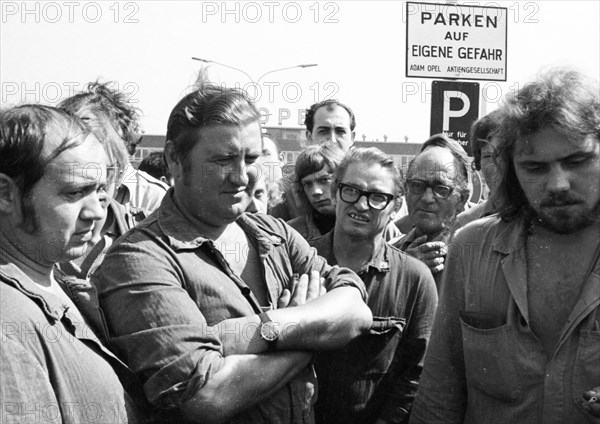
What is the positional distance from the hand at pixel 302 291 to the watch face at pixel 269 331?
22 centimetres

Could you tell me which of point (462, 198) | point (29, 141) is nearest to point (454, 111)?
point (462, 198)

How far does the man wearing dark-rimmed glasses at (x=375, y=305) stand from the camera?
11.5 feet

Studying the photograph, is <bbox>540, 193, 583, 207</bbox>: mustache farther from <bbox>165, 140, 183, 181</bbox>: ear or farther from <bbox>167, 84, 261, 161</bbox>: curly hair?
<bbox>165, 140, 183, 181</bbox>: ear

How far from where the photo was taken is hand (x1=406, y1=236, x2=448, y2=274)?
410 centimetres

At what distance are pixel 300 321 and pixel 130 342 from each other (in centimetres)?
59

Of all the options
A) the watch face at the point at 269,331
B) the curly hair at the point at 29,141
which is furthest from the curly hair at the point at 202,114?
the watch face at the point at 269,331

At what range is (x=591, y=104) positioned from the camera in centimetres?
275

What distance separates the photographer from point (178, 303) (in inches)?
103

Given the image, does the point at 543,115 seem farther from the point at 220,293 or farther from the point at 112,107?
the point at 112,107

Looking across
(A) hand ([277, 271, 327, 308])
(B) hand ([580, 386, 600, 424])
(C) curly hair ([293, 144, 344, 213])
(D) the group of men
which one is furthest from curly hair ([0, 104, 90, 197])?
(C) curly hair ([293, 144, 344, 213])

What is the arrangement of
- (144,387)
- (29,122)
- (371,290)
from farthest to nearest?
1. (371,290)
2. (144,387)
3. (29,122)

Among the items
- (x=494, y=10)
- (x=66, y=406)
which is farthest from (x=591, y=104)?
(x=494, y=10)

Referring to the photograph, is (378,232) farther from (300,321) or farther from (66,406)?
(66,406)

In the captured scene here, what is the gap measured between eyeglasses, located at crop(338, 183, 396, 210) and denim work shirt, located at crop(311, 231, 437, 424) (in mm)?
293
